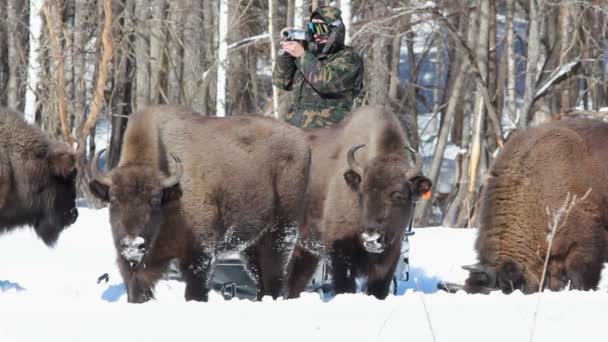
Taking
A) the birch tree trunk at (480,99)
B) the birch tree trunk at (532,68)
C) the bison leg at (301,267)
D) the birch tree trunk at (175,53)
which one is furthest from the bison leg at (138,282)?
the birch tree trunk at (175,53)

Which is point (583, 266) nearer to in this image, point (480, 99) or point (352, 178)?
point (352, 178)

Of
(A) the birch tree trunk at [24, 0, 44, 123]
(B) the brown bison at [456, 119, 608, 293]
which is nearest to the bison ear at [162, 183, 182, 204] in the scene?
(B) the brown bison at [456, 119, 608, 293]

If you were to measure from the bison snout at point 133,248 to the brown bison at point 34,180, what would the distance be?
2323 mm

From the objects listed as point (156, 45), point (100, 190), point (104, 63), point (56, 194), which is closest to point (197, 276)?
point (100, 190)

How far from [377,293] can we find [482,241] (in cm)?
89

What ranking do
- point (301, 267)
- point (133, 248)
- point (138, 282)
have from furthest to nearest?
point (301, 267) → point (138, 282) → point (133, 248)

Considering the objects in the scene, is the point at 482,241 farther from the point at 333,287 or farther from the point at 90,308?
the point at 90,308

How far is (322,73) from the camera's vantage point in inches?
365

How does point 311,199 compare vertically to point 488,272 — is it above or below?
above

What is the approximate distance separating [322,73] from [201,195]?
6.63 ft

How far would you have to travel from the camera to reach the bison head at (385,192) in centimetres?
778

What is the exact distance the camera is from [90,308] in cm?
572

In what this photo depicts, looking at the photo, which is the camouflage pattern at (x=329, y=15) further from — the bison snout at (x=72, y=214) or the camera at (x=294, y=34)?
the bison snout at (x=72, y=214)

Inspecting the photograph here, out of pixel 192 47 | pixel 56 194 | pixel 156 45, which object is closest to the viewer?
pixel 56 194
